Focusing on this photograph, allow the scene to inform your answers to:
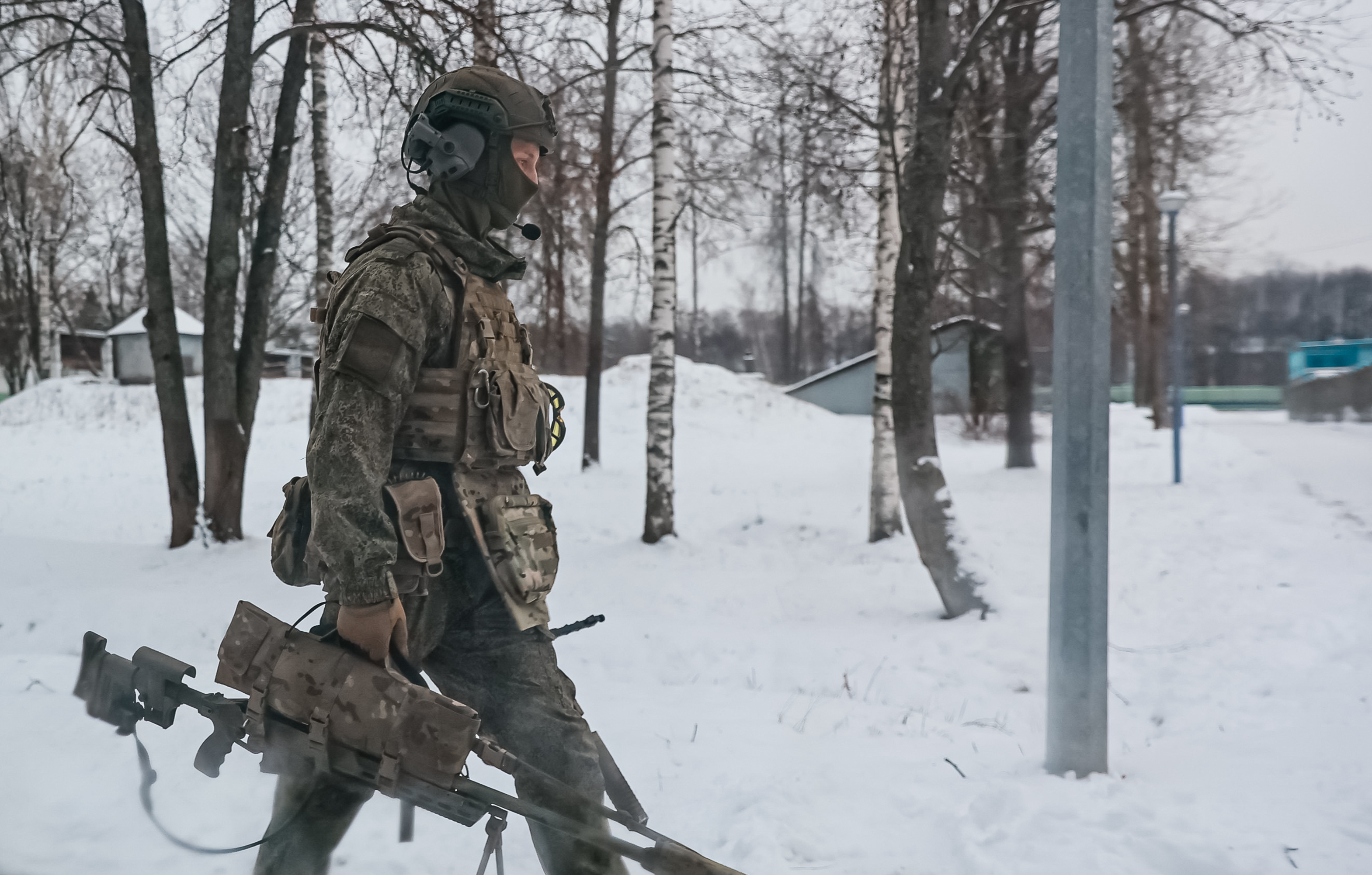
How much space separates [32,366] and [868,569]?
37056mm

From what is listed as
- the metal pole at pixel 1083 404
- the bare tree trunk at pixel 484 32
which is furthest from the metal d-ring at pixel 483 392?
the bare tree trunk at pixel 484 32

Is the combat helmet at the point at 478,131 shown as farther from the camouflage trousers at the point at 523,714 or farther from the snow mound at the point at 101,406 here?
the snow mound at the point at 101,406

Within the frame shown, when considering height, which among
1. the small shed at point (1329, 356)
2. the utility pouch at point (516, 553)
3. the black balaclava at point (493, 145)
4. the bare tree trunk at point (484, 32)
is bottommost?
the utility pouch at point (516, 553)

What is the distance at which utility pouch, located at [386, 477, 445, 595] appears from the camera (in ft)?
6.55

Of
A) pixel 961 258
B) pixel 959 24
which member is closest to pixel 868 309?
pixel 961 258

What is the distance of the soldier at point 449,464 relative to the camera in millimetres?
1947

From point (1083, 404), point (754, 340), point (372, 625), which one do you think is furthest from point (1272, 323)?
point (372, 625)

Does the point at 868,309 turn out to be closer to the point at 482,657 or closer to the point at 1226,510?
the point at 1226,510

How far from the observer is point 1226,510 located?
36.0 feet

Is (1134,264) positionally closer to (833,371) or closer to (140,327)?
(833,371)

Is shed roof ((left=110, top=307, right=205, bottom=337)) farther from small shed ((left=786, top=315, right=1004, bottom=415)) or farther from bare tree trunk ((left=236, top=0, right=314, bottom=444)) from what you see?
small shed ((left=786, top=315, right=1004, bottom=415))

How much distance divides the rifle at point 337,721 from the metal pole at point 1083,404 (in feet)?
6.46

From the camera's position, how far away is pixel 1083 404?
142 inches

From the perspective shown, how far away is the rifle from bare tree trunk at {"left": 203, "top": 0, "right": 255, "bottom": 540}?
7.38 m
